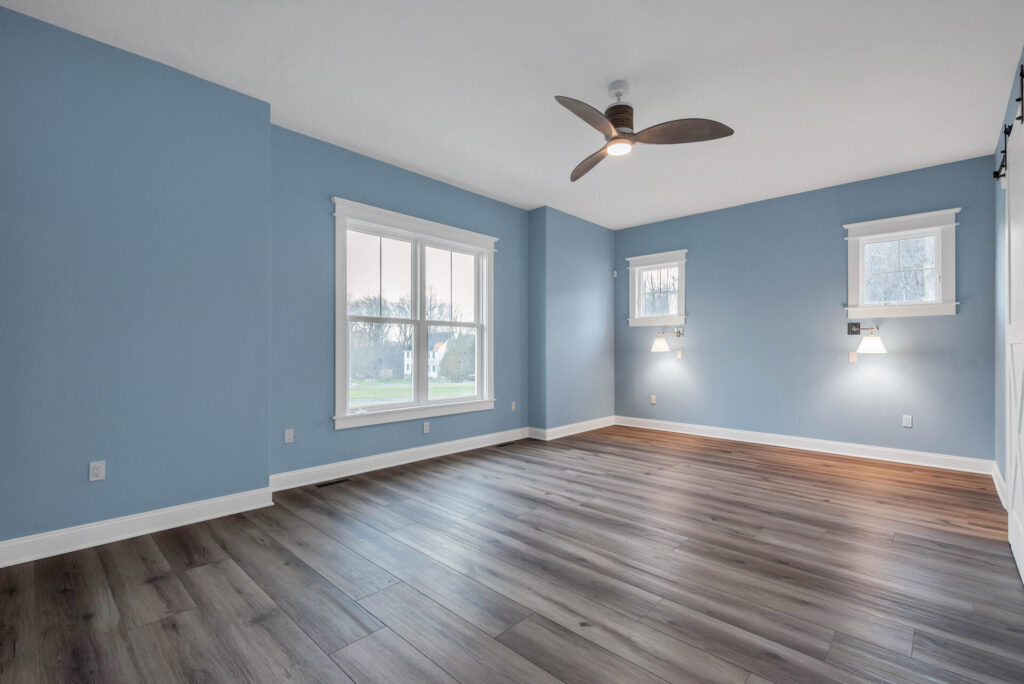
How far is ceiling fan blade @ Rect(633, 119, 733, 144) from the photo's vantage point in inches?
114

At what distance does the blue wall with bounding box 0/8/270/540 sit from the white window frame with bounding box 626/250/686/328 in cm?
487

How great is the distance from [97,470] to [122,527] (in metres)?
0.38

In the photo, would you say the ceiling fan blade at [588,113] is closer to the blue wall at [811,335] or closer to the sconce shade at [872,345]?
the blue wall at [811,335]

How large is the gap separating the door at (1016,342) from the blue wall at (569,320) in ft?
12.9

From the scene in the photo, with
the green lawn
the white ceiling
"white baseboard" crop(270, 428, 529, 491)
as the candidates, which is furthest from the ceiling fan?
"white baseboard" crop(270, 428, 529, 491)

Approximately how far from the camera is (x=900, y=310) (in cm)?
464

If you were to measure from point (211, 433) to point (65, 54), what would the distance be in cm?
236

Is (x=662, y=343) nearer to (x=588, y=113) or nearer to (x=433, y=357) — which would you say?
(x=433, y=357)

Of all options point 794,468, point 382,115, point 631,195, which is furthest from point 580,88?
point 794,468

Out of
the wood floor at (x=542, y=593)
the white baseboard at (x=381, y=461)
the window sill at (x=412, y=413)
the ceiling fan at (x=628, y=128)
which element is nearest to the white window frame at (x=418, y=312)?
the window sill at (x=412, y=413)

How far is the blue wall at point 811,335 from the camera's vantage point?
431 cm

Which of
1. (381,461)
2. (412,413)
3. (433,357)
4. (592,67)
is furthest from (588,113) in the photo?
(381,461)

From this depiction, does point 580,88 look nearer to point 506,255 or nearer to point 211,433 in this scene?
point 506,255

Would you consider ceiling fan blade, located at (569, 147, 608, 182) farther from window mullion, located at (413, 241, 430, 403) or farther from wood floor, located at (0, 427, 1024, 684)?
wood floor, located at (0, 427, 1024, 684)
